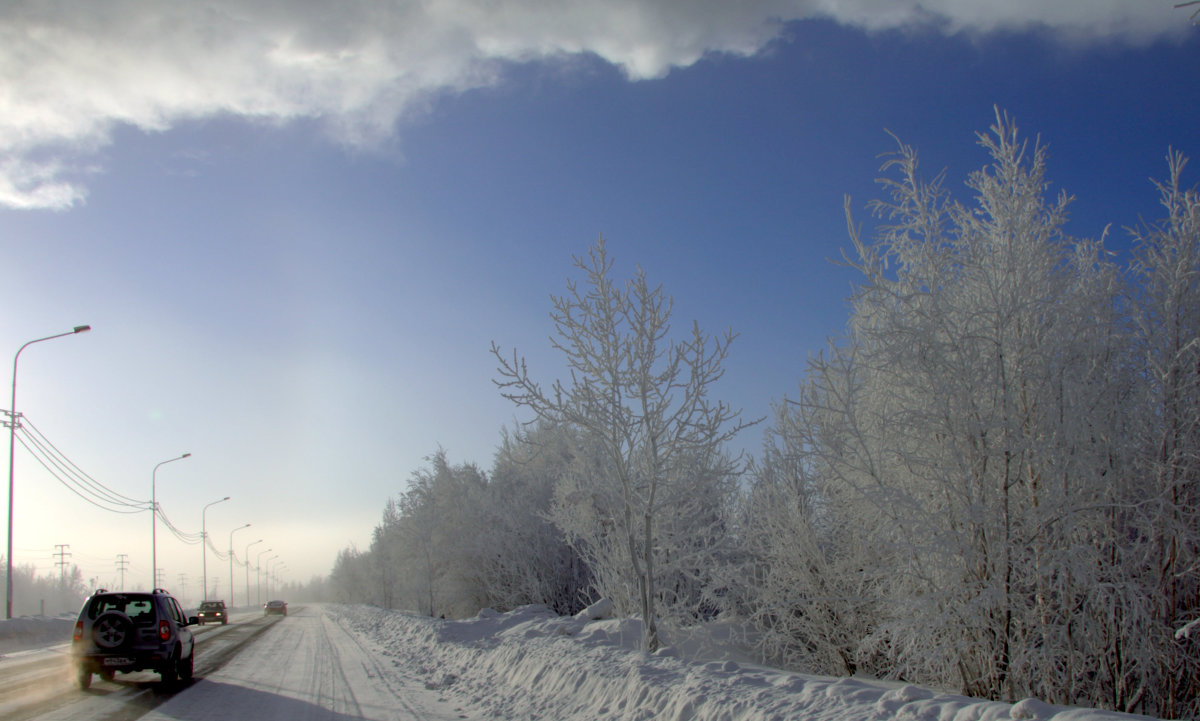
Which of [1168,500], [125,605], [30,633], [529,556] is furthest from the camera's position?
[529,556]

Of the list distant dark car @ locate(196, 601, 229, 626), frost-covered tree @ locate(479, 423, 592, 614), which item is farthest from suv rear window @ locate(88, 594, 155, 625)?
distant dark car @ locate(196, 601, 229, 626)

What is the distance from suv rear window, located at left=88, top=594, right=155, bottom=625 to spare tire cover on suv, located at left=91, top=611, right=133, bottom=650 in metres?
0.20

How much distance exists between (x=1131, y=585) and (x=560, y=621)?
528 inches

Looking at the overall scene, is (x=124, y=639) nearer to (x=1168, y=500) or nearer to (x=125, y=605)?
(x=125, y=605)

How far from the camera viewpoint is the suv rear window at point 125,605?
12.6m

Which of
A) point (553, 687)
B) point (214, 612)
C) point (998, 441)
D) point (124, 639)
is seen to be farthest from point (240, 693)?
point (214, 612)

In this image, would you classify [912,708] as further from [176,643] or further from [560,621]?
[560,621]

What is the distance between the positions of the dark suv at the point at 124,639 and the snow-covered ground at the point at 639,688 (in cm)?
453

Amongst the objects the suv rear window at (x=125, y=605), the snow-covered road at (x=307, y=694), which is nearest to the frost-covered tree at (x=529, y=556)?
the snow-covered road at (x=307, y=694)

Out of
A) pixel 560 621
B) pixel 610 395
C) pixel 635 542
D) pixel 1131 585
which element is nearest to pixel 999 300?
pixel 1131 585

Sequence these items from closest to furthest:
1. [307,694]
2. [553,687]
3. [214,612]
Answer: [553,687] → [307,694] → [214,612]

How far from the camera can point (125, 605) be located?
43.3ft

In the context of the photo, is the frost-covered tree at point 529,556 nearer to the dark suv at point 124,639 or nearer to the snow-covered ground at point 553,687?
the snow-covered ground at point 553,687

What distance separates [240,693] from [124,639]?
95.2 inches
